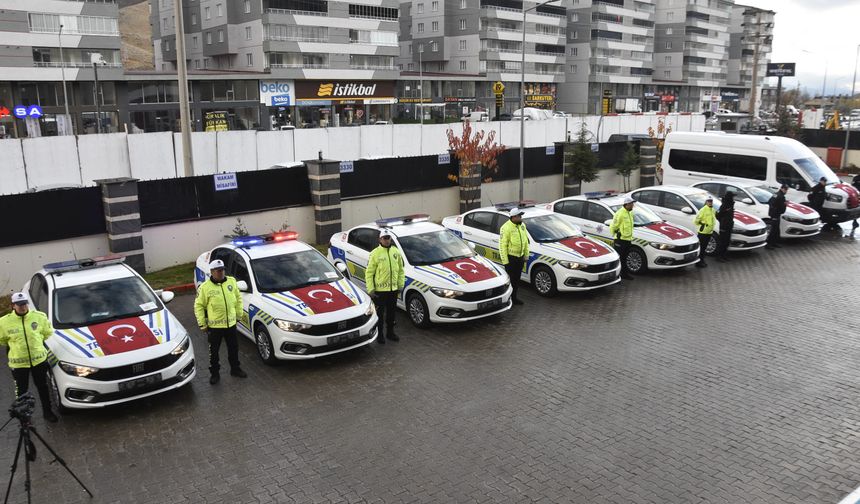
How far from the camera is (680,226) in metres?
16.8

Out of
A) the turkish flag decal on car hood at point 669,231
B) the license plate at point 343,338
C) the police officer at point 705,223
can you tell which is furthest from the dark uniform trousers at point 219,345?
the police officer at point 705,223

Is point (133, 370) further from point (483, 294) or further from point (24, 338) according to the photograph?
point (483, 294)

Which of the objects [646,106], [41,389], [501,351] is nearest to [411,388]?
[501,351]

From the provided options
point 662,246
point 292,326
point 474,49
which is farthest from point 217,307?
point 474,49

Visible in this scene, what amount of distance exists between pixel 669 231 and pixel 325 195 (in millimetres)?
9021

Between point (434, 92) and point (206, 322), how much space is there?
6904cm

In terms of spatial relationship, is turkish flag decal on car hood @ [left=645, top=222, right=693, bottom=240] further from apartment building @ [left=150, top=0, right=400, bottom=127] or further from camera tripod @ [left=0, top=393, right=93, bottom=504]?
apartment building @ [left=150, top=0, right=400, bottom=127]

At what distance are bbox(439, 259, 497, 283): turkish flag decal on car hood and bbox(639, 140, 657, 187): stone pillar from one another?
18.1m

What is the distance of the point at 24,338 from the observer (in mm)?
7922

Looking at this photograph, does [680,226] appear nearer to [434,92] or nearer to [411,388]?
[411,388]

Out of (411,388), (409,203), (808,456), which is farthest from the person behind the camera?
(409,203)

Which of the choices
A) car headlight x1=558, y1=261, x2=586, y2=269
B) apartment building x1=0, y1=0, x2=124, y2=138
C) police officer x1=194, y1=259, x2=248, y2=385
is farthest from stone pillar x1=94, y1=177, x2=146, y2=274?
apartment building x1=0, y1=0, x2=124, y2=138

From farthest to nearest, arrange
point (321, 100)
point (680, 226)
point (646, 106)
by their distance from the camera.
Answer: point (646, 106) → point (321, 100) → point (680, 226)

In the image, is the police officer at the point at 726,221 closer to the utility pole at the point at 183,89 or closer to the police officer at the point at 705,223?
the police officer at the point at 705,223
